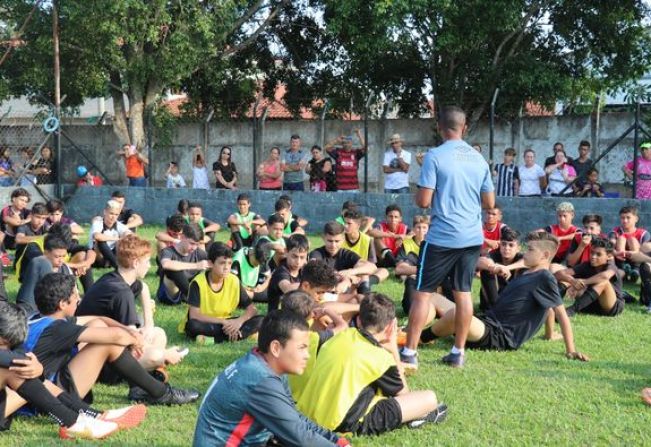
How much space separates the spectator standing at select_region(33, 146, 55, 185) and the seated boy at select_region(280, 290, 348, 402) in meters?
13.3

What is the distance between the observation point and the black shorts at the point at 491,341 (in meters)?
7.71

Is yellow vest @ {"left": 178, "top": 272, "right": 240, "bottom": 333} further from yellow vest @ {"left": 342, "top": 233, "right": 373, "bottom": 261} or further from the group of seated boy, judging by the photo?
yellow vest @ {"left": 342, "top": 233, "right": 373, "bottom": 261}

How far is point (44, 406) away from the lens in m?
5.27

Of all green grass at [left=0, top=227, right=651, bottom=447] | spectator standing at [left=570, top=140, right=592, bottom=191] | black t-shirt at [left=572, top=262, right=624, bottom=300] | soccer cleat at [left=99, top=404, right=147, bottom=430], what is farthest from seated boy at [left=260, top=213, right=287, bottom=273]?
spectator standing at [left=570, top=140, right=592, bottom=191]

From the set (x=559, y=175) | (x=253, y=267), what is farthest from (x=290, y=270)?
(x=559, y=175)

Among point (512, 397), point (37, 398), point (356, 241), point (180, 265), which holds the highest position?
point (356, 241)

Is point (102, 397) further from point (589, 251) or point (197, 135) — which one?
point (197, 135)

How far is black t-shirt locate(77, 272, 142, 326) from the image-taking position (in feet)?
21.6

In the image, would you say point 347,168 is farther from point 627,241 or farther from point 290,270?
point 290,270

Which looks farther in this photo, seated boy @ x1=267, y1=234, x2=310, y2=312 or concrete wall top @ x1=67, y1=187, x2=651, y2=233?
concrete wall top @ x1=67, y1=187, x2=651, y2=233

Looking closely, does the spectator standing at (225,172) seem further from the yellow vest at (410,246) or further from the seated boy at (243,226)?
the yellow vest at (410,246)

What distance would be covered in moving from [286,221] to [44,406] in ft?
22.4

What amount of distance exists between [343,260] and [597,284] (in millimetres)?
2674

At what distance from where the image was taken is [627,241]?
10.6 m
